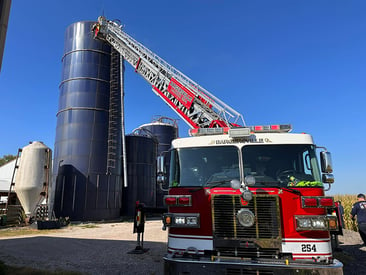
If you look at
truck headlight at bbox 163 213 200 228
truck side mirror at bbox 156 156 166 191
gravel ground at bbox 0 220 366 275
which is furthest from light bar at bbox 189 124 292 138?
gravel ground at bbox 0 220 366 275

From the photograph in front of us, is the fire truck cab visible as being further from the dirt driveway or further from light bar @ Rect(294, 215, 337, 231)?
the dirt driveway

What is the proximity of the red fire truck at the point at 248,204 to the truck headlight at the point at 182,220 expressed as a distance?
0.06ft

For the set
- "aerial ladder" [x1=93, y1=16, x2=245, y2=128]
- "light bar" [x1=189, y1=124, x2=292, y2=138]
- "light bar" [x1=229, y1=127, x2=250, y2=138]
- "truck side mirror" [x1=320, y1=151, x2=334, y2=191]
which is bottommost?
"truck side mirror" [x1=320, y1=151, x2=334, y2=191]

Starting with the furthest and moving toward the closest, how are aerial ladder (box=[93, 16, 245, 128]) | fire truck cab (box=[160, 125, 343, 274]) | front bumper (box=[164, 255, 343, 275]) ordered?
aerial ladder (box=[93, 16, 245, 128]), fire truck cab (box=[160, 125, 343, 274]), front bumper (box=[164, 255, 343, 275])

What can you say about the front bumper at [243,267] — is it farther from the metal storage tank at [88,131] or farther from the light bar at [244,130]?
the metal storage tank at [88,131]

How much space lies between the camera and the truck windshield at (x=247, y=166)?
512 cm

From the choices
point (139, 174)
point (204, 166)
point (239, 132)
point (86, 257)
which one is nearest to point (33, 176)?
point (139, 174)

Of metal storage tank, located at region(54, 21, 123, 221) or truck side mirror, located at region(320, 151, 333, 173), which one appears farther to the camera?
metal storage tank, located at region(54, 21, 123, 221)

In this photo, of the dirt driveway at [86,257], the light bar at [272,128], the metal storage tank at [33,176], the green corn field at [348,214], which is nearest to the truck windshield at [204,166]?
the light bar at [272,128]

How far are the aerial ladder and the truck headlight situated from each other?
9.33 meters

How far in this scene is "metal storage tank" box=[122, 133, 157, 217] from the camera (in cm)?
2695

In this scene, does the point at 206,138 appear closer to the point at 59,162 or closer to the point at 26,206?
the point at 26,206

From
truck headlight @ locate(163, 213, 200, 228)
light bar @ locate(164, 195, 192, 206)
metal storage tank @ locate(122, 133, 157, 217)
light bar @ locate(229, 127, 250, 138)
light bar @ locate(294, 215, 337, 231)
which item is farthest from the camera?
metal storage tank @ locate(122, 133, 157, 217)

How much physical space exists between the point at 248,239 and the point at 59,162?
22.1 m
